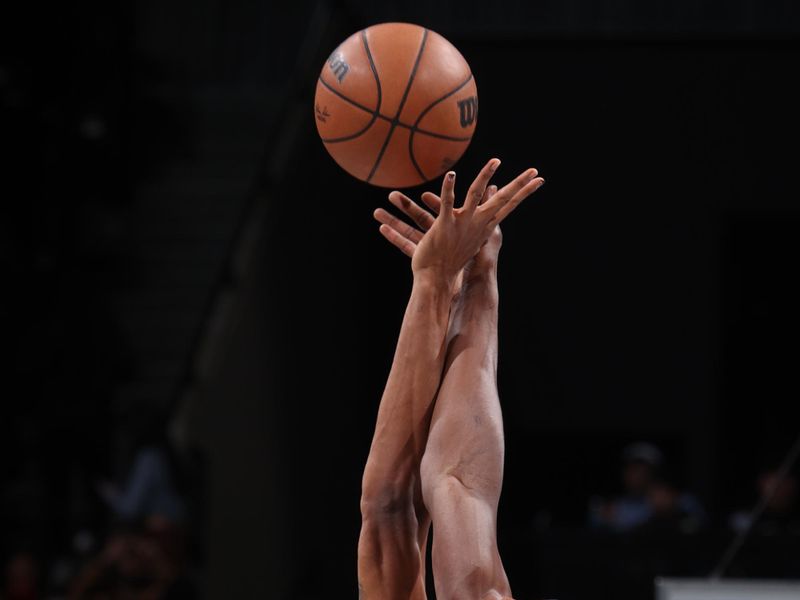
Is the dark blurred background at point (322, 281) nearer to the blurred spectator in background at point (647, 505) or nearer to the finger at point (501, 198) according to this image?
the blurred spectator in background at point (647, 505)

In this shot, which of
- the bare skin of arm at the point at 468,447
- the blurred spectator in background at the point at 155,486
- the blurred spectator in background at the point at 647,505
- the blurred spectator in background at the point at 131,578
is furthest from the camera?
the blurred spectator in background at the point at 155,486

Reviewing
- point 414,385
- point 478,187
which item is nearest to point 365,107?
point 478,187

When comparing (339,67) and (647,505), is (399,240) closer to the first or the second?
(339,67)

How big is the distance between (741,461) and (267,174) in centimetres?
445

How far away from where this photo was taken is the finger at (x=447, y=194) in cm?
317

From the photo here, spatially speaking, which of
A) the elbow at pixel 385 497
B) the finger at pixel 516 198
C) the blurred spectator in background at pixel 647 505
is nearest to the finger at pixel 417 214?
the finger at pixel 516 198

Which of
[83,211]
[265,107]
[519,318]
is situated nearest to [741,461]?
[519,318]

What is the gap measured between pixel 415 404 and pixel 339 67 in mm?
913

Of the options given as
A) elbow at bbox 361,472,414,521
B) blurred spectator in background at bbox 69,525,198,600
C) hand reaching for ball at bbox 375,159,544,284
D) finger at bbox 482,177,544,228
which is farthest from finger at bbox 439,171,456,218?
blurred spectator in background at bbox 69,525,198,600

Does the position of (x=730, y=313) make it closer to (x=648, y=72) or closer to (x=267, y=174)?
(x=648, y=72)

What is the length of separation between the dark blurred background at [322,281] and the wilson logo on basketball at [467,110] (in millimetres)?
3768

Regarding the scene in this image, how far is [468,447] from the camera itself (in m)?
3.21

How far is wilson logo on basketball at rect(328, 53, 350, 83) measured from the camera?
3551 mm

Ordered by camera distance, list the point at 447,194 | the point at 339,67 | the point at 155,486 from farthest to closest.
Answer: the point at 155,486 < the point at 339,67 < the point at 447,194
